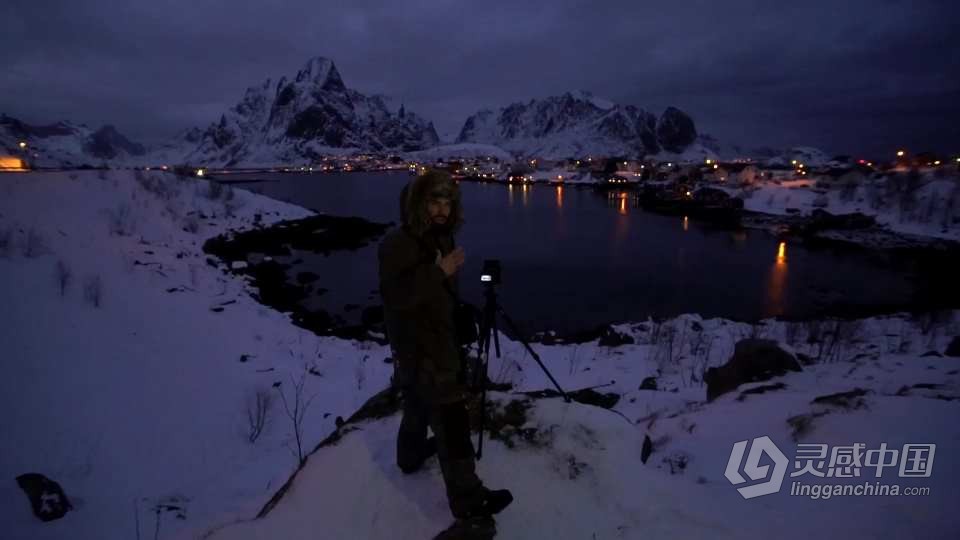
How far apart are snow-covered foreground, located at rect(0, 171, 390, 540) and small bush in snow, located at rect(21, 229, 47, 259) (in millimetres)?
77

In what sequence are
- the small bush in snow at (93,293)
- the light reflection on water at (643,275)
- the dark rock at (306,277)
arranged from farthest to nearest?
the dark rock at (306,277) < the light reflection on water at (643,275) < the small bush in snow at (93,293)

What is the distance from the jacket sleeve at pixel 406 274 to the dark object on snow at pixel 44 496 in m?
5.28

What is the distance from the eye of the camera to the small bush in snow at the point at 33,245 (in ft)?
45.3

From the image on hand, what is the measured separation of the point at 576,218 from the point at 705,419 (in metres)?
51.8

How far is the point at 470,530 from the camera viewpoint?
3223 millimetres

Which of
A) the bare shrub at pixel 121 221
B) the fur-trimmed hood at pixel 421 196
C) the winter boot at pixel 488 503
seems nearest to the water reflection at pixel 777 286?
the winter boot at pixel 488 503

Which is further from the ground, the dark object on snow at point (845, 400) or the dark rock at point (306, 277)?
the dark object on snow at point (845, 400)

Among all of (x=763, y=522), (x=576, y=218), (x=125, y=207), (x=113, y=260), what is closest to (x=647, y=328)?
(x=763, y=522)

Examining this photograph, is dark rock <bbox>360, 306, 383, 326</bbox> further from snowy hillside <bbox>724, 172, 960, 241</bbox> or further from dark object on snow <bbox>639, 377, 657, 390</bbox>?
snowy hillside <bbox>724, 172, 960, 241</bbox>

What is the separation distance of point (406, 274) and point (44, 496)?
555 centimetres

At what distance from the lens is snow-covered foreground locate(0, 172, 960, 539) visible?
11.9ft

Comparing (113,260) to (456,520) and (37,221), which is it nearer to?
(37,221)

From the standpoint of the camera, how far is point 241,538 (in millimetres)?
3506

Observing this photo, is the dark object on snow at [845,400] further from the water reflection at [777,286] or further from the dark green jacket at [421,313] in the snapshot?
the water reflection at [777,286]
